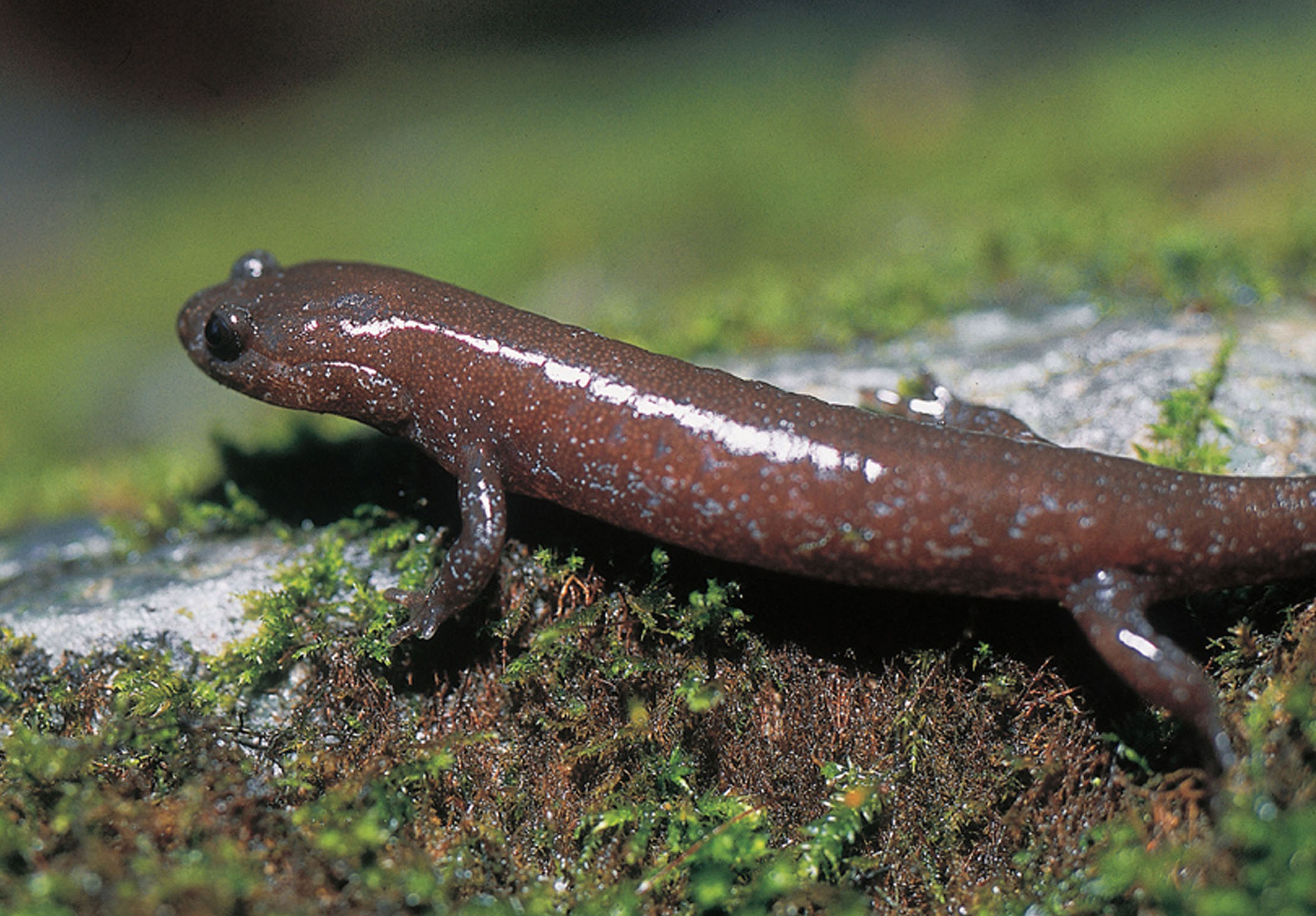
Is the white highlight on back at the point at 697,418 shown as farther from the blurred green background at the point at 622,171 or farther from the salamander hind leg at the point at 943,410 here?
the blurred green background at the point at 622,171

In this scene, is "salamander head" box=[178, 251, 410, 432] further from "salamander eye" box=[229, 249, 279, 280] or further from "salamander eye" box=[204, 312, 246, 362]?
"salamander eye" box=[229, 249, 279, 280]

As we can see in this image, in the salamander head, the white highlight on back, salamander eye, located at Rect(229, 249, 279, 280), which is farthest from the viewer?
salamander eye, located at Rect(229, 249, 279, 280)

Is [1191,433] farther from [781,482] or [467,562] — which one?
[467,562]

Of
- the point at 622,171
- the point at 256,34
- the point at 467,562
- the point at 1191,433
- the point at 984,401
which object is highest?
the point at 256,34

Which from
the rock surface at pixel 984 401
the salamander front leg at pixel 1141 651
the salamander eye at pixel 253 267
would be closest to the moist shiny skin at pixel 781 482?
the salamander front leg at pixel 1141 651

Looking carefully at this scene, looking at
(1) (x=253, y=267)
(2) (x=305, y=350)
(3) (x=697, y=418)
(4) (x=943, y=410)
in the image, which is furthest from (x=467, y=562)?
(4) (x=943, y=410)

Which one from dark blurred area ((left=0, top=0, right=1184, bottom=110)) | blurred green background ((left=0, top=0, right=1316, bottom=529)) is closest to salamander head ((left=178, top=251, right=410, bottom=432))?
blurred green background ((left=0, top=0, right=1316, bottom=529))
